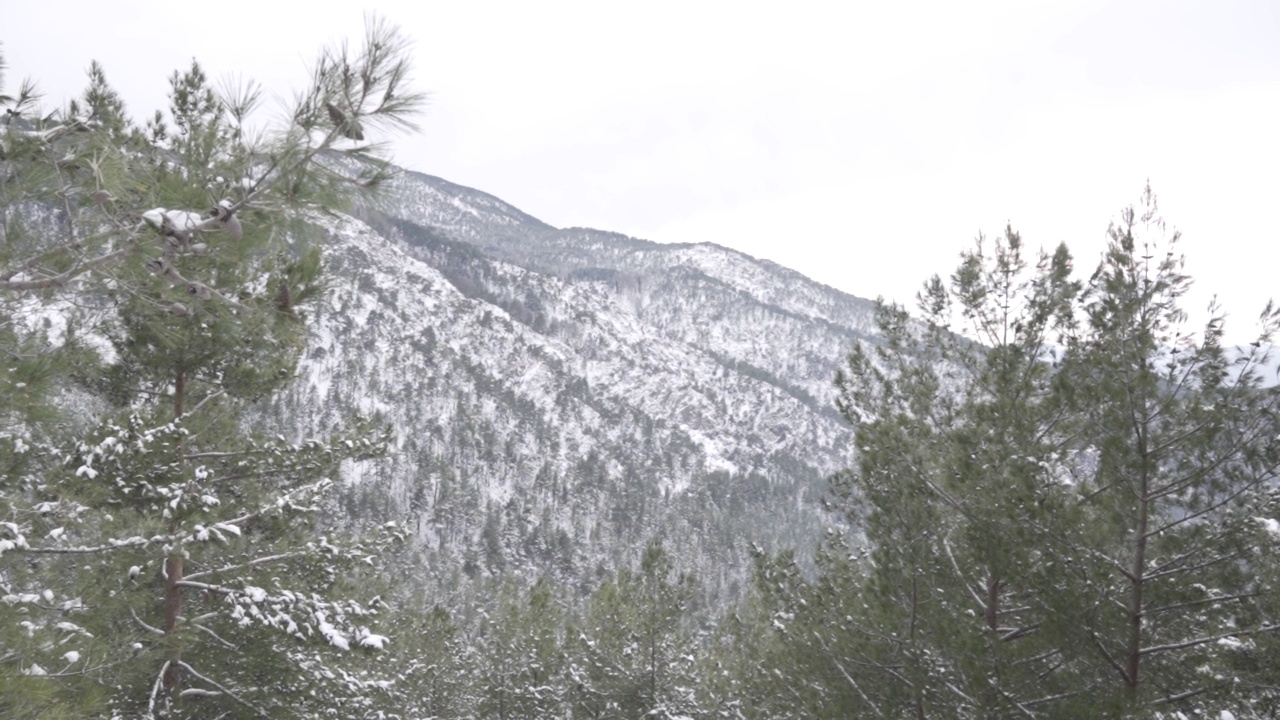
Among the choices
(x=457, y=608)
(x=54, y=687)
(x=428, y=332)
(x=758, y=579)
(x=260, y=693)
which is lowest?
(x=457, y=608)

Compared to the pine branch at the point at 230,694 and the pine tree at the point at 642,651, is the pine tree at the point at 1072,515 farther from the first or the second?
the pine tree at the point at 642,651

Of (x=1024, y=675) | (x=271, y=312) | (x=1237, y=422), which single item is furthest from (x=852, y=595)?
(x=271, y=312)

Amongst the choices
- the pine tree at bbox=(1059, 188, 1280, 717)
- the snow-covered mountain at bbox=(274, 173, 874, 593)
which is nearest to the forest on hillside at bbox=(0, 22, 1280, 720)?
the pine tree at bbox=(1059, 188, 1280, 717)

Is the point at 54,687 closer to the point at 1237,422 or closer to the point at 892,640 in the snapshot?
the point at 892,640

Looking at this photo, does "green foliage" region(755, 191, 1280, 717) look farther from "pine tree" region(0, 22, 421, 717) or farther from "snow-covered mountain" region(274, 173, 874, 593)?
"snow-covered mountain" region(274, 173, 874, 593)

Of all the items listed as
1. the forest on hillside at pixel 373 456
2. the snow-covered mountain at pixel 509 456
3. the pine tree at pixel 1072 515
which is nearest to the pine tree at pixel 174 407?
the forest on hillside at pixel 373 456

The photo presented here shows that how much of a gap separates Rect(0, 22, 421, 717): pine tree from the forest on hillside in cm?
2

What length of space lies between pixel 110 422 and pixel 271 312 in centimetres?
358

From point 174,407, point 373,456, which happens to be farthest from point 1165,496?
point 174,407

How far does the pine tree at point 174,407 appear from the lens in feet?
9.43

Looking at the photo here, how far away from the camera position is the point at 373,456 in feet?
25.6

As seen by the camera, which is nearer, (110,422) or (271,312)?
(271,312)

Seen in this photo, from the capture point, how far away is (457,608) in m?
64.7

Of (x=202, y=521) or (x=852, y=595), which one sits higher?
(x=852, y=595)
